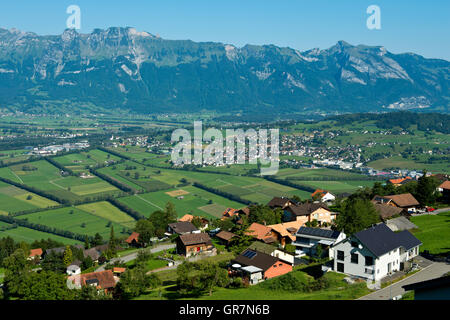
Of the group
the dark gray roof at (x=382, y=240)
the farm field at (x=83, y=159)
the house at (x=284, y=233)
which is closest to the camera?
the dark gray roof at (x=382, y=240)

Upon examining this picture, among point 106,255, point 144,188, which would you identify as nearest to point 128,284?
point 106,255

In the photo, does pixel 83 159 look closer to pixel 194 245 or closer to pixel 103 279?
pixel 194 245

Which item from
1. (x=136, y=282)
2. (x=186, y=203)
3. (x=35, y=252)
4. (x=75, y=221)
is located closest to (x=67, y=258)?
(x=35, y=252)

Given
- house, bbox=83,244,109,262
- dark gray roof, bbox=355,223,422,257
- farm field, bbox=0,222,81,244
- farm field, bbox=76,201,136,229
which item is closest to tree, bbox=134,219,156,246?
house, bbox=83,244,109,262

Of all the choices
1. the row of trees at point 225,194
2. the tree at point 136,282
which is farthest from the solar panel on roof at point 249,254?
the row of trees at point 225,194

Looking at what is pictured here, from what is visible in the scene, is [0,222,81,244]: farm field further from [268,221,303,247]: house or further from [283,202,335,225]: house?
[268,221,303,247]: house

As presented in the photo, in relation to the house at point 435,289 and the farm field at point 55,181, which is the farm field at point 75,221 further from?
the house at point 435,289

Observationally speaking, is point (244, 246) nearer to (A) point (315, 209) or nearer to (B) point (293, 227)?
(B) point (293, 227)
